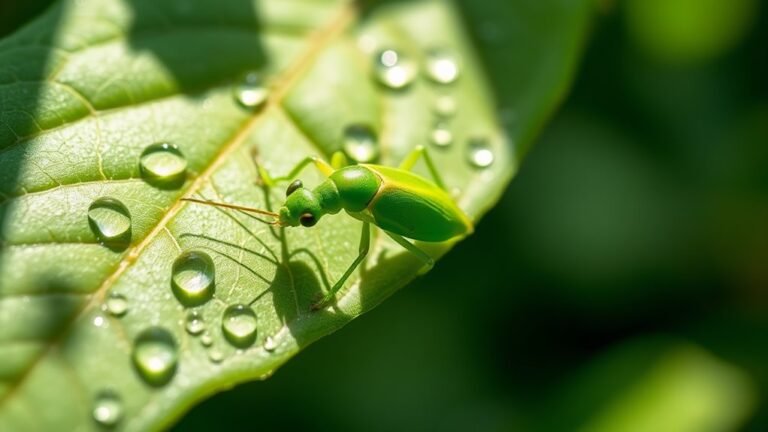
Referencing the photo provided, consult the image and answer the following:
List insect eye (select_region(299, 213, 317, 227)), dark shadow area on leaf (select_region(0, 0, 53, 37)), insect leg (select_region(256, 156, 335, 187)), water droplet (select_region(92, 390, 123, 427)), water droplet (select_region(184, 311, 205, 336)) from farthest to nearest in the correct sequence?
dark shadow area on leaf (select_region(0, 0, 53, 37)) < insect leg (select_region(256, 156, 335, 187)) < insect eye (select_region(299, 213, 317, 227)) < water droplet (select_region(184, 311, 205, 336)) < water droplet (select_region(92, 390, 123, 427))

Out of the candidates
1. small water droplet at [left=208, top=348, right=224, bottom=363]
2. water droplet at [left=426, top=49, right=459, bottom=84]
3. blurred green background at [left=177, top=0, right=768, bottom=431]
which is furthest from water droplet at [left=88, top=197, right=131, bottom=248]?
blurred green background at [left=177, top=0, right=768, bottom=431]

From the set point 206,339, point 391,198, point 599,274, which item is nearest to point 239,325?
point 206,339

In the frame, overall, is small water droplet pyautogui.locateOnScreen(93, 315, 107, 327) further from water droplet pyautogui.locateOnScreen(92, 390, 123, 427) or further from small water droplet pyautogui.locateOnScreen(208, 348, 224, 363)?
small water droplet pyautogui.locateOnScreen(208, 348, 224, 363)

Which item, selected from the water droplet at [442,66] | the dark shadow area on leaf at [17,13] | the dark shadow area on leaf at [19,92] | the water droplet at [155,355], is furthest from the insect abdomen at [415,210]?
the dark shadow area on leaf at [17,13]

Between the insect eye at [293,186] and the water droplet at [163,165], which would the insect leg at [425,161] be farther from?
the water droplet at [163,165]

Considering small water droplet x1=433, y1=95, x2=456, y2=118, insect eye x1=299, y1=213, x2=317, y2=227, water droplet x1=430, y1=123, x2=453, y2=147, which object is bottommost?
insect eye x1=299, y1=213, x2=317, y2=227
